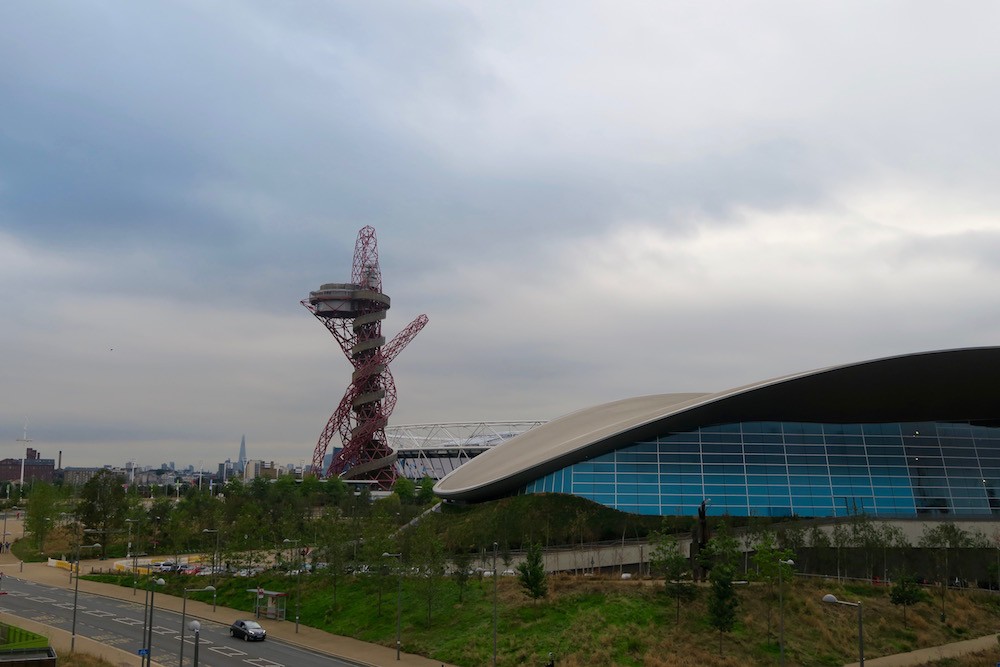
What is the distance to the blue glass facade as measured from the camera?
2355 inches

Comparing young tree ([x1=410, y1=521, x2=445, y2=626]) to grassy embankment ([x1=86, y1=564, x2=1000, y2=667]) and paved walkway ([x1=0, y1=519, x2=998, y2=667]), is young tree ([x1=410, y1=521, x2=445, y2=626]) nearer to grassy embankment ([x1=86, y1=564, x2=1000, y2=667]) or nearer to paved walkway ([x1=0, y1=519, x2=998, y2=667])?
grassy embankment ([x1=86, y1=564, x2=1000, y2=667])

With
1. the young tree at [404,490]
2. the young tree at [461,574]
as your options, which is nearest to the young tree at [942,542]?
the young tree at [461,574]

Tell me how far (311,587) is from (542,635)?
22.4m

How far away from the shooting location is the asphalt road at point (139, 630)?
1468 inches

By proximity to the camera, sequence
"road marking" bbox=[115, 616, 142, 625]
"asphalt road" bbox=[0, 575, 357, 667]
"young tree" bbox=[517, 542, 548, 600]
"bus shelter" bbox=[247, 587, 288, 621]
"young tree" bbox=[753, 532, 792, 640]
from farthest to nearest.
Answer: "bus shelter" bbox=[247, 587, 288, 621] → "road marking" bbox=[115, 616, 142, 625] → "young tree" bbox=[517, 542, 548, 600] → "asphalt road" bbox=[0, 575, 357, 667] → "young tree" bbox=[753, 532, 792, 640]

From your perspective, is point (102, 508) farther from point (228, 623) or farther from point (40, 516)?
point (228, 623)

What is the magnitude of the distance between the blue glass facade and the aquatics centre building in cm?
9

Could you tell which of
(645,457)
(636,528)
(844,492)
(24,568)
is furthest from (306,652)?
(24,568)

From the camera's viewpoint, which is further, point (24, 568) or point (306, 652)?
point (24, 568)

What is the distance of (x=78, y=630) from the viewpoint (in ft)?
144

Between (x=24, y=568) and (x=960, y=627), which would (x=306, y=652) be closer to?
(x=960, y=627)

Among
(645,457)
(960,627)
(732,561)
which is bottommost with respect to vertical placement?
(960,627)

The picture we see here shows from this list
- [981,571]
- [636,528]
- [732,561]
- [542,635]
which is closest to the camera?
[542,635]

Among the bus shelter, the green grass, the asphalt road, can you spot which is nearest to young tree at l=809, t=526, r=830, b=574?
the green grass
